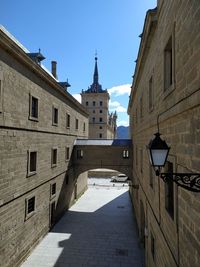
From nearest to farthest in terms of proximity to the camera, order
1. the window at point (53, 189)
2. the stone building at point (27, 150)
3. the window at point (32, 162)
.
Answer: the stone building at point (27, 150) → the window at point (32, 162) → the window at point (53, 189)

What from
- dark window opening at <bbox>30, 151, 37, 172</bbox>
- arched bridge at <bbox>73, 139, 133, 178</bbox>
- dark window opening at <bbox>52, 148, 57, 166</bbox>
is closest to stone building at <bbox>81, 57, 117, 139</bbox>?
arched bridge at <bbox>73, 139, 133, 178</bbox>

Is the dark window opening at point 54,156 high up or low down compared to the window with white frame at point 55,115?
down

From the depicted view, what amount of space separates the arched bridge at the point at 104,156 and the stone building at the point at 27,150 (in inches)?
142

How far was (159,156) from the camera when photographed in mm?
3816

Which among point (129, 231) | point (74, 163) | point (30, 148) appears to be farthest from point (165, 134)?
point (74, 163)

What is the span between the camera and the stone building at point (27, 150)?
32.3 ft

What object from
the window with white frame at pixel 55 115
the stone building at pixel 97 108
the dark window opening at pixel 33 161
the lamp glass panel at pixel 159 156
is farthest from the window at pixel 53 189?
the stone building at pixel 97 108

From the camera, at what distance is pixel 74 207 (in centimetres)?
2167

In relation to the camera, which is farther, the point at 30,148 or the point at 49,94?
the point at 49,94

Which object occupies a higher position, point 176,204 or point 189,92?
point 189,92

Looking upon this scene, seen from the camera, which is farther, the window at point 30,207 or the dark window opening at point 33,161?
the dark window opening at point 33,161

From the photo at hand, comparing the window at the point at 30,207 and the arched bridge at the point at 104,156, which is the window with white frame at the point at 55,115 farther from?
the arched bridge at the point at 104,156

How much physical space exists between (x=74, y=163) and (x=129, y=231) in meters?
8.81

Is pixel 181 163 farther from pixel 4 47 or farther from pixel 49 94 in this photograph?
pixel 49 94
